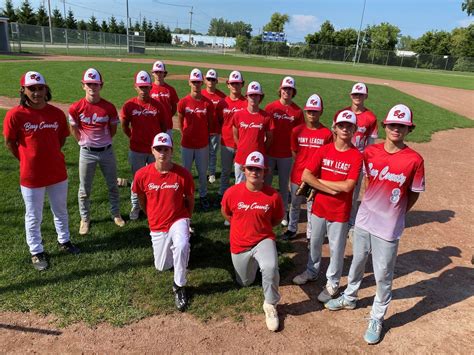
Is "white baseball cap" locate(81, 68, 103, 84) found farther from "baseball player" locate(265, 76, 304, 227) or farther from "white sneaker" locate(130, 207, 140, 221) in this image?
"baseball player" locate(265, 76, 304, 227)

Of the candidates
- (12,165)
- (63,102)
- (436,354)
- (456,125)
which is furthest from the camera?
(456,125)

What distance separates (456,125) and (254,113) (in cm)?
1365

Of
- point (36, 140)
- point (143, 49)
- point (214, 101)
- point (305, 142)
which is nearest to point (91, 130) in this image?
point (36, 140)

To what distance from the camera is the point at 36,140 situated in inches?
175

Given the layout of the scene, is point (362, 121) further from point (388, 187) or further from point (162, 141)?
point (162, 141)

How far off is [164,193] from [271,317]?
1.88 meters

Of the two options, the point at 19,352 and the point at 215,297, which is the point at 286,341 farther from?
the point at 19,352

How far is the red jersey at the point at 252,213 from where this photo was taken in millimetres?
4207

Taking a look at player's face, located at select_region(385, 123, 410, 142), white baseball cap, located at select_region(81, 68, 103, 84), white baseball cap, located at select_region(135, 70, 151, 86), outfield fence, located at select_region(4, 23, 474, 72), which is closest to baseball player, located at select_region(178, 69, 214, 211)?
white baseball cap, located at select_region(135, 70, 151, 86)

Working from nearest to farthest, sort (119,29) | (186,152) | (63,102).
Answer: (186,152), (63,102), (119,29)

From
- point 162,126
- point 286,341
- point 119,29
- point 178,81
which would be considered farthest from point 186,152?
point 119,29

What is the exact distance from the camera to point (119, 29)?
6525 centimetres

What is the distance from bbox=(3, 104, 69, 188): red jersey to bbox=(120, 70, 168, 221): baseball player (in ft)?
4.39

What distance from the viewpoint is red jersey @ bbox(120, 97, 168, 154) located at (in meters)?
5.84
